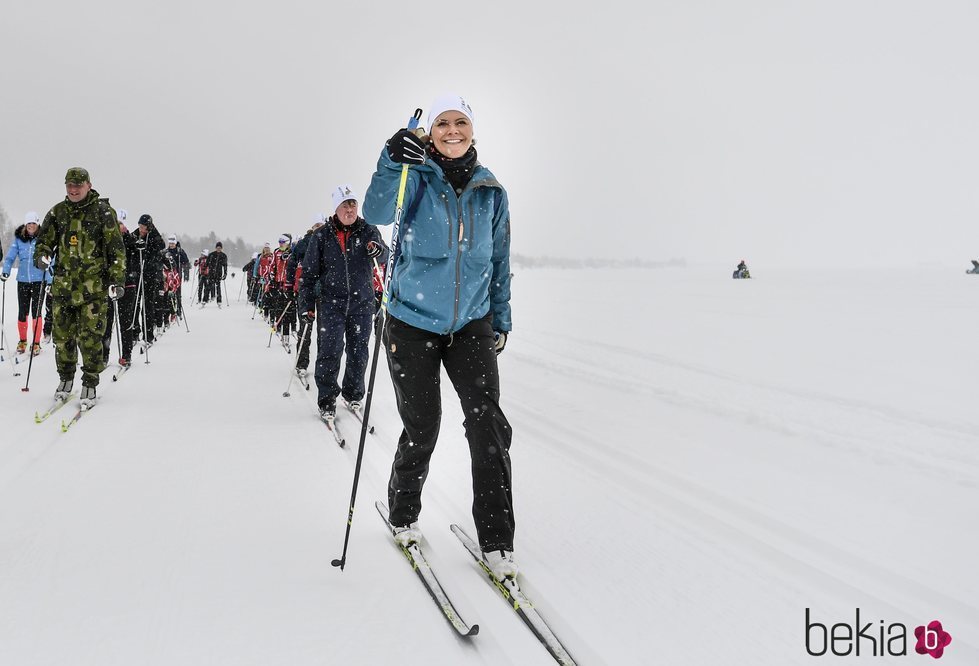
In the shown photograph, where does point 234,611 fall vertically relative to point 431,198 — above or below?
below

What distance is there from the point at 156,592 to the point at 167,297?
13749mm

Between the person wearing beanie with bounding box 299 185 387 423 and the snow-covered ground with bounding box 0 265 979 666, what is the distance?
1.98ft

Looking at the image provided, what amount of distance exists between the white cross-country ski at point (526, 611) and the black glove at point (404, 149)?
6.55ft

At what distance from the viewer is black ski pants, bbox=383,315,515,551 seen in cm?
299

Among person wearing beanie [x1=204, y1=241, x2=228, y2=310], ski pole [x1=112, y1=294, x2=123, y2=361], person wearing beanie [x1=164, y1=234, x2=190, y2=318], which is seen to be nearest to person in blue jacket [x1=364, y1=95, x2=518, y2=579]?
ski pole [x1=112, y1=294, x2=123, y2=361]

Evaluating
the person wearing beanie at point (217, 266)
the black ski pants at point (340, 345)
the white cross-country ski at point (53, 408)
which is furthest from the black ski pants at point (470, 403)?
the person wearing beanie at point (217, 266)

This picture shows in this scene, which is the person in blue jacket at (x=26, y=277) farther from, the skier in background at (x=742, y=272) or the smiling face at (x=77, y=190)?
the skier in background at (x=742, y=272)

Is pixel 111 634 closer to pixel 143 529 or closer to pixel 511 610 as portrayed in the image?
pixel 143 529

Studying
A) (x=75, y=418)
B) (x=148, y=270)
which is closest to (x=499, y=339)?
(x=75, y=418)

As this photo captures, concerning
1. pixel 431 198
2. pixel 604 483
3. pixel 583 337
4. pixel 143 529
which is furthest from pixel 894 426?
pixel 583 337

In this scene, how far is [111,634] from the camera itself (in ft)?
7.72

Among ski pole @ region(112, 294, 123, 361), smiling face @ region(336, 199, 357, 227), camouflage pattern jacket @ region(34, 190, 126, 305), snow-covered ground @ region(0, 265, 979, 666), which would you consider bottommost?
snow-covered ground @ region(0, 265, 979, 666)

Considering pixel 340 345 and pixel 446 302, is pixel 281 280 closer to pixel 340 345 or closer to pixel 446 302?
pixel 340 345

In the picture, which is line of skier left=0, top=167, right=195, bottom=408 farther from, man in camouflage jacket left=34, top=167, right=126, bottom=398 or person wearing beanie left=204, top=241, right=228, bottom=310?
person wearing beanie left=204, top=241, right=228, bottom=310
